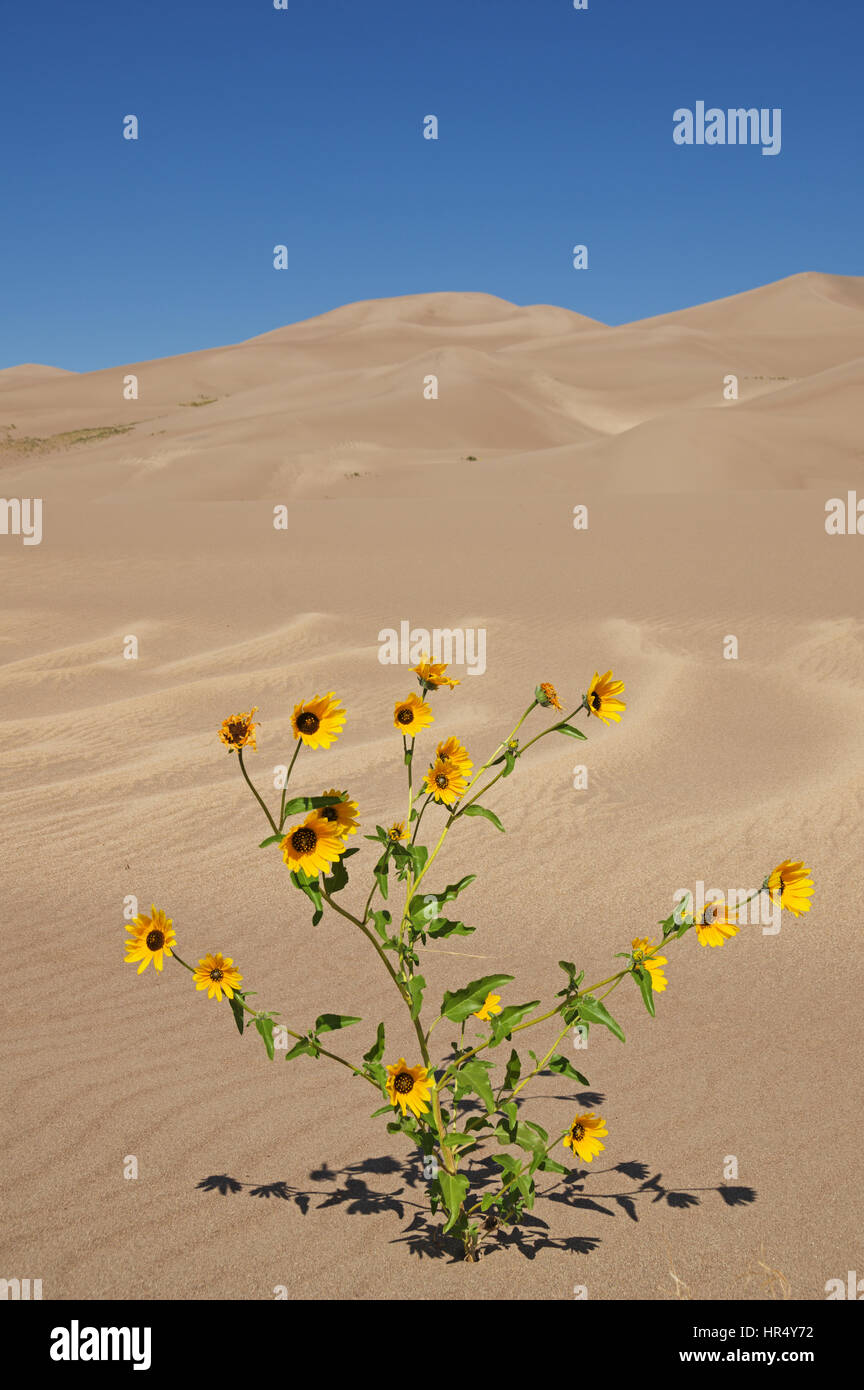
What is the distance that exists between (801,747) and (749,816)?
1.78 meters

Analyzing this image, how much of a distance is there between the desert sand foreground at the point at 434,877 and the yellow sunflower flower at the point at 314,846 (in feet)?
4.44

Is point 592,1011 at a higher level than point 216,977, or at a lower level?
lower

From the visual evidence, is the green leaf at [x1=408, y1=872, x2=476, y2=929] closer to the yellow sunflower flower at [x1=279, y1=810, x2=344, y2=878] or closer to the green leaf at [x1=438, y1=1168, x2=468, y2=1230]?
the yellow sunflower flower at [x1=279, y1=810, x2=344, y2=878]

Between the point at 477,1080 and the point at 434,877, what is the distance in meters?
3.88

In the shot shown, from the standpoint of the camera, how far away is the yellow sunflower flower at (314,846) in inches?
95.7

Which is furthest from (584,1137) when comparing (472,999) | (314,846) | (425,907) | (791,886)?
(314,846)

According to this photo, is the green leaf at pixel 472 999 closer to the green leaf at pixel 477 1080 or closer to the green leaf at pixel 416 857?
the green leaf at pixel 477 1080

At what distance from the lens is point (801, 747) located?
856 centimetres

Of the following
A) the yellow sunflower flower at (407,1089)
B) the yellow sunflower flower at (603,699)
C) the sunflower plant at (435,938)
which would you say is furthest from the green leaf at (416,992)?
the yellow sunflower flower at (603,699)

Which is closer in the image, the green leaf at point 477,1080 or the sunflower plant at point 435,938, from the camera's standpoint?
the sunflower plant at point 435,938

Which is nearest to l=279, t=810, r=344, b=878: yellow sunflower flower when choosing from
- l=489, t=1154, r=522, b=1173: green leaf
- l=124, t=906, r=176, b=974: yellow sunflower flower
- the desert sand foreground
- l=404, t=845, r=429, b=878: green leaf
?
l=404, t=845, r=429, b=878: green leaf

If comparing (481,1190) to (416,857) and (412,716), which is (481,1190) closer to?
(416,857)

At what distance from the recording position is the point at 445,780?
109 inches

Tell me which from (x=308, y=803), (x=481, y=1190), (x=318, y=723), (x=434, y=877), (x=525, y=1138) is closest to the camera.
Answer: (x=308, y=803)
